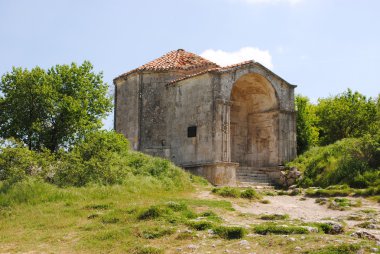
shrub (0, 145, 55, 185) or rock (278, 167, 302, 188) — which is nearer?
shrub (0, 145, 55, 185)

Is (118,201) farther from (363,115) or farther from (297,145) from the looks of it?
(363,115)

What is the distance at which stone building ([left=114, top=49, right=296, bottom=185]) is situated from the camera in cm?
2356

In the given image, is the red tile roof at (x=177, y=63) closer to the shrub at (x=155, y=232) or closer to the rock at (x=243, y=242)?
the shrub at (x=155, y=232)

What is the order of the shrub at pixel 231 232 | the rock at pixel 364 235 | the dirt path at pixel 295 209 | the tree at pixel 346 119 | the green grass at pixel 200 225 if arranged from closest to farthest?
1. the rock at pixel 364 235
2. the shrub at pixel 231 232
3. the green grass at pixel 200 225
4. the dirt path at pixel 295 209
5. the tree at pixel 346 119

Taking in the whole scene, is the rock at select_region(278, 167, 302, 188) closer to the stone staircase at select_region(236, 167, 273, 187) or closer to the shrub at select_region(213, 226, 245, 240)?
the stone staircase at select_region(236, 167, 273, 187)

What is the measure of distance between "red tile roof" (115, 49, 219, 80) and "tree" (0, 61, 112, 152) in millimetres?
5665

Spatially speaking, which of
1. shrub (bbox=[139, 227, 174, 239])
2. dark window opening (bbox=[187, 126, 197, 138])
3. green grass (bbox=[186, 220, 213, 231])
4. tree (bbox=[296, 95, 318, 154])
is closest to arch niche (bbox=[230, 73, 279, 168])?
tree (bbox=[296, 95, 318, 154])

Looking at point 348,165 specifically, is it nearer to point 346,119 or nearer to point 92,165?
point 92,165

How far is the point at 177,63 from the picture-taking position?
90.2ft

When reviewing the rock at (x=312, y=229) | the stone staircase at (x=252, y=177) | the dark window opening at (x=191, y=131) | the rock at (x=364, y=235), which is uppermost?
the dark window opening at (x=191, y=131)

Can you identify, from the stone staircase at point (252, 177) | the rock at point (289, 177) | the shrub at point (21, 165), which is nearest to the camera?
the shrub at point (21, 165)

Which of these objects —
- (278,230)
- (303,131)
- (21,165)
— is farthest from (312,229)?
(303,131)

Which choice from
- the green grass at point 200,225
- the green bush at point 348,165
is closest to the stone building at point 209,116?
the green bush at point 348,165

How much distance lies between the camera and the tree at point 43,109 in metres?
20.9
